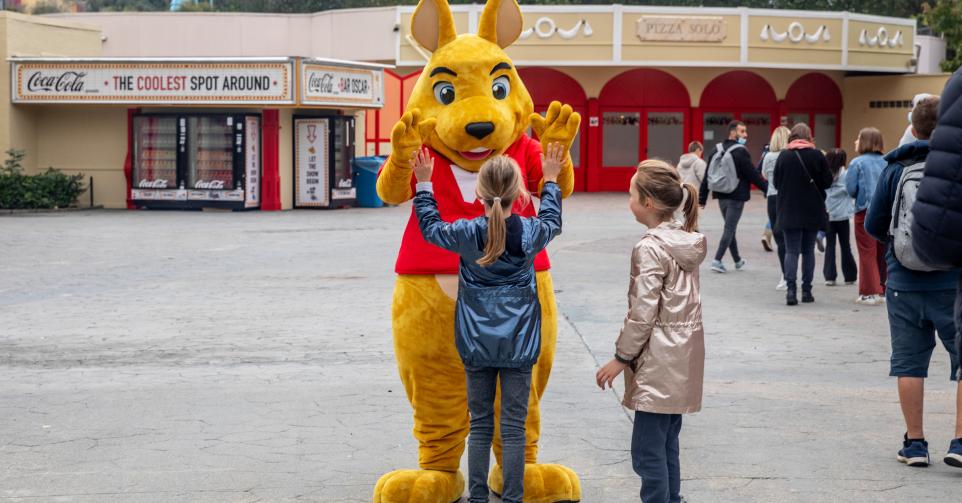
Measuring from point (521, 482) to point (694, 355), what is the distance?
881 mm

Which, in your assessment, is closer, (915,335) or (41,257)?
(915,335)

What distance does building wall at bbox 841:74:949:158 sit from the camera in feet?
106

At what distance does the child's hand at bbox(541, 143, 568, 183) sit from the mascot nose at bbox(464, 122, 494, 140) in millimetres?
312

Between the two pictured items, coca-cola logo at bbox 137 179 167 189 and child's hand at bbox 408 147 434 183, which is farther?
coca-cola logo at bbox 137 179 167 189

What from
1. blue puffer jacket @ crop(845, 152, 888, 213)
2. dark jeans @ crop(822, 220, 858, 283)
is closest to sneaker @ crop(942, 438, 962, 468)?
blue puffer jacket @ crop(845, 152, 888, 213)

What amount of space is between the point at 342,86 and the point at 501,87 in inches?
774

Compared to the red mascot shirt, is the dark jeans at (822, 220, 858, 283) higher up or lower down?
lower down

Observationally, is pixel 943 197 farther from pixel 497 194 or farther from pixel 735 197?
pixel 735 197

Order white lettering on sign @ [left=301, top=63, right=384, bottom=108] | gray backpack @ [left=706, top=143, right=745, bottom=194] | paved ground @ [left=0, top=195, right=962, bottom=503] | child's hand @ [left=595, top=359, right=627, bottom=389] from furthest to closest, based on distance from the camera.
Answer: white lettering on sign @ [left=301, top=63, right=384, bottom=108], gray backpack @ [left=706, top=143, right=745, bottom=194], paved ground @ [left=0, top=195, right=962, bottom=503], child's hand @ [left=595, top=359, right=627, bottom=389]

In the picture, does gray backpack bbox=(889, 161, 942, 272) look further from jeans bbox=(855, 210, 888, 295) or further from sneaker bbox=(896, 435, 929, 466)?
jeans bbox=(855, 210, 888, 295)

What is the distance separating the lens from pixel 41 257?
15336mm

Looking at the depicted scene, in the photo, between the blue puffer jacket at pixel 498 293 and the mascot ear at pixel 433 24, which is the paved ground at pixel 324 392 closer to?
the blue puffer jacket at pixel 498 293

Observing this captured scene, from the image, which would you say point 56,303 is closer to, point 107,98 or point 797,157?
point 797,157

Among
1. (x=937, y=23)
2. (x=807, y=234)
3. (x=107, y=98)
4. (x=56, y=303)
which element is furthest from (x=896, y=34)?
(x=56, y=303)
